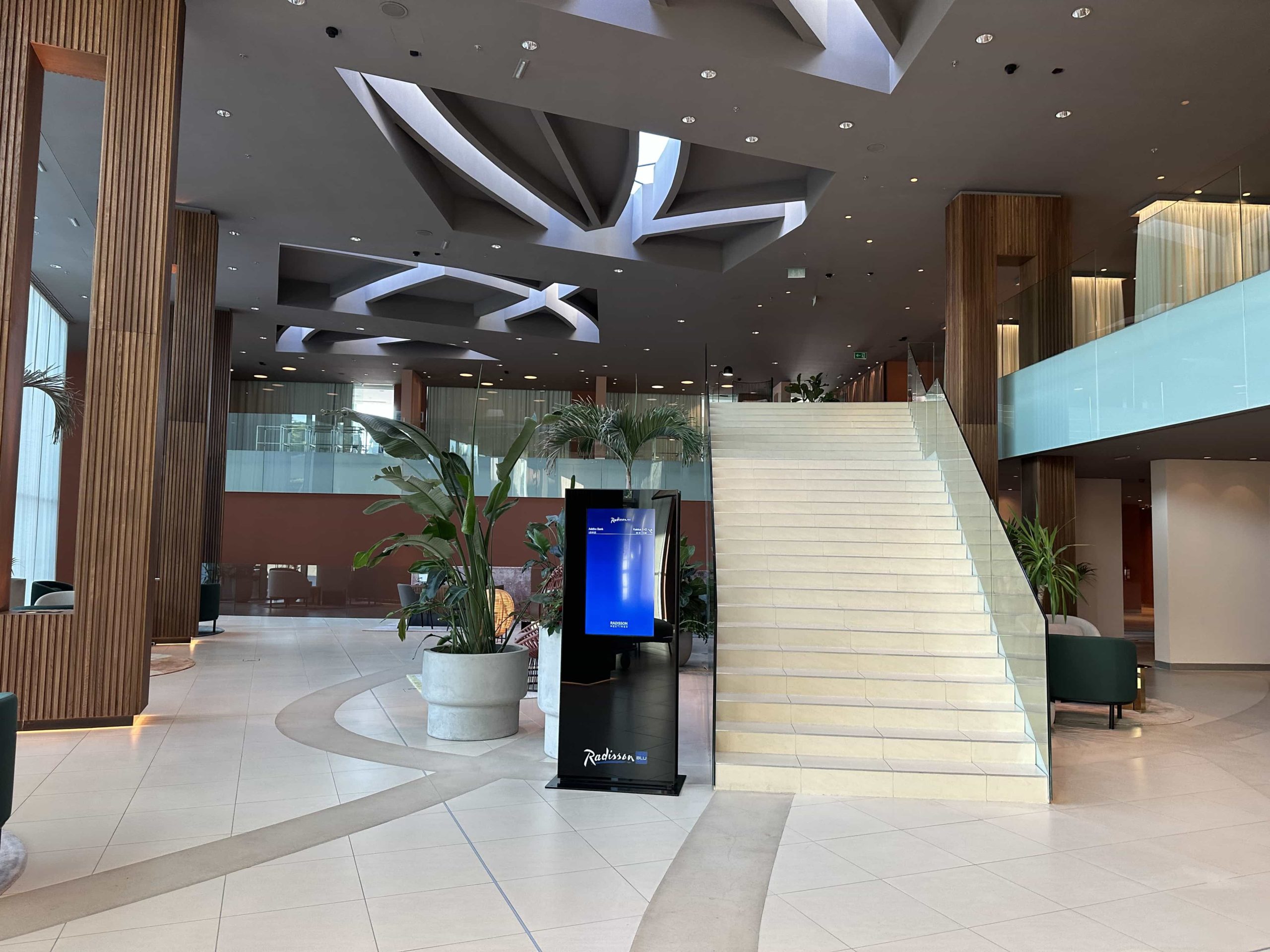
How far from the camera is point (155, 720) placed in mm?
6781

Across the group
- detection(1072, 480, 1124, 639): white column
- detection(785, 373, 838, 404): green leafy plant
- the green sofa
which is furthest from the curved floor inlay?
detection(785, 373, 838, 404): green leafy plant

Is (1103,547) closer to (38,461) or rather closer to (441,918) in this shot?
(441,918)

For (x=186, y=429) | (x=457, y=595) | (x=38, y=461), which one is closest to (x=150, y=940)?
(x=457, y=595)

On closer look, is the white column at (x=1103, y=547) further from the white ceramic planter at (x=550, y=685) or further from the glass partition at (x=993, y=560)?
the white ceramic planter at (x=550, y=685)

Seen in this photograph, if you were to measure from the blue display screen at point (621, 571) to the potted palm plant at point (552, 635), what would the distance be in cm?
25

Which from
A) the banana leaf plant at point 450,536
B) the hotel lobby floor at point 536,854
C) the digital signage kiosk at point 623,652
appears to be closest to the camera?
the hotel lobby floor at point 536,854

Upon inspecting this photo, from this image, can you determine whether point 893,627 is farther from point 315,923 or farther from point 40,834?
point 40,834

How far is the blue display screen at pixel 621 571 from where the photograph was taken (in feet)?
17.4

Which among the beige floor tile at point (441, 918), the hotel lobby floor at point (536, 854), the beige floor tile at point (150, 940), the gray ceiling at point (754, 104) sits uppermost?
the gray ceiling at point (754, 104)

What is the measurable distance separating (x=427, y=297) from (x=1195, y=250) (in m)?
13.3

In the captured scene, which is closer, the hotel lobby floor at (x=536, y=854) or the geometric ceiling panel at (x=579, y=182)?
the hotel lobby floor at (x=536, y=854)

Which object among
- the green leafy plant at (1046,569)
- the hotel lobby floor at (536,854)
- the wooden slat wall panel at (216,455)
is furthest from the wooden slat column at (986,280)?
the wooden slat wall panel at (216,455)

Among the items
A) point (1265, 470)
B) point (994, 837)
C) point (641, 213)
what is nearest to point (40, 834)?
point (994, 837)

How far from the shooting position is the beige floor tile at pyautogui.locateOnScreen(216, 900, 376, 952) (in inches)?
120
